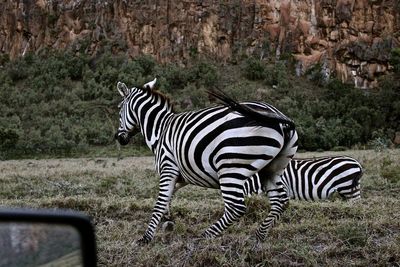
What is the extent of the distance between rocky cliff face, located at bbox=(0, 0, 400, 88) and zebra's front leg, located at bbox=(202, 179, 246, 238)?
47.7 metres

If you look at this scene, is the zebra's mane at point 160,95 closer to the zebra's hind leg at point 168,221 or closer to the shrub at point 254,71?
the zebra's hind leg at point 168,221

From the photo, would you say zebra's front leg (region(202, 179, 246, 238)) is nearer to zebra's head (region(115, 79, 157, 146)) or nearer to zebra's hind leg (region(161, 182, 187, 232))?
zebra's hind leg (region(161, 182, 187, 232))

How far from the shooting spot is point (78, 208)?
291 inches

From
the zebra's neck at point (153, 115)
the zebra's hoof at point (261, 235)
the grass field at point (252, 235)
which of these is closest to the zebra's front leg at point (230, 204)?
the grass field at point (252, 235)

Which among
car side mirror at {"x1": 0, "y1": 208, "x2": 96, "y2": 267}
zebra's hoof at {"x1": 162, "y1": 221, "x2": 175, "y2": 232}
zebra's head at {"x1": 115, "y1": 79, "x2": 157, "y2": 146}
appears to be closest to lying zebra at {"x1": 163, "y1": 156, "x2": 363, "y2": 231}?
zebra's head at {"x1": 115, "y1": 79, "x2": 157, "y2": 146}

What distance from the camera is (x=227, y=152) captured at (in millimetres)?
5422

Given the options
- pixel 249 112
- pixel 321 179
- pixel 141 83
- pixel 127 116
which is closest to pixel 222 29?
pixel 141 83

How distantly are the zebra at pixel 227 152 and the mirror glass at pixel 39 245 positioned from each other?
11.1ft

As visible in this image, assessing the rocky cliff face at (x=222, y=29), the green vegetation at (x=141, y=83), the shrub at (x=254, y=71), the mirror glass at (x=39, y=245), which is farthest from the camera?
the rocky cliff face at (x=222, y=29)

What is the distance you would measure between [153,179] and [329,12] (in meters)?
45.1

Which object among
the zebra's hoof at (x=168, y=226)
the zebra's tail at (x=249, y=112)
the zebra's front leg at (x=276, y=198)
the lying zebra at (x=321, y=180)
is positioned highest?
the zebra's tail at (x=249, y=112)

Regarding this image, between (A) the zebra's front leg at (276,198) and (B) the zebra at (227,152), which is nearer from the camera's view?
(B) the zebra at (227,152)

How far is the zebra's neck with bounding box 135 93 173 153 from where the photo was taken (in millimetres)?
6742

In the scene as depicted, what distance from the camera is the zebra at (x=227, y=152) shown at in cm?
541
